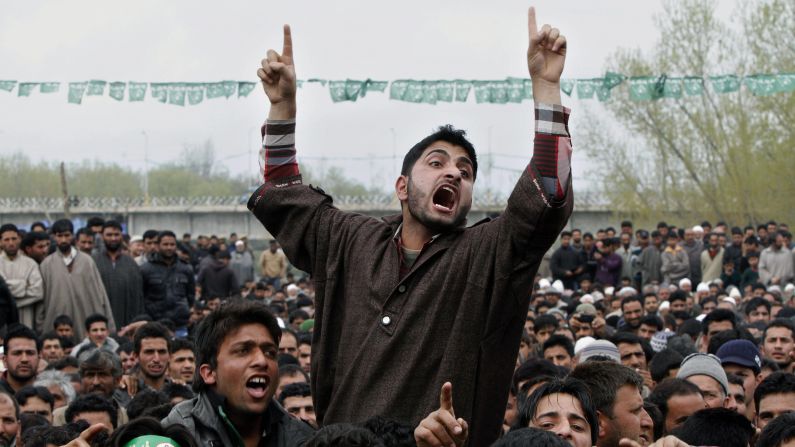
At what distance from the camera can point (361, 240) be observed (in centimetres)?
544

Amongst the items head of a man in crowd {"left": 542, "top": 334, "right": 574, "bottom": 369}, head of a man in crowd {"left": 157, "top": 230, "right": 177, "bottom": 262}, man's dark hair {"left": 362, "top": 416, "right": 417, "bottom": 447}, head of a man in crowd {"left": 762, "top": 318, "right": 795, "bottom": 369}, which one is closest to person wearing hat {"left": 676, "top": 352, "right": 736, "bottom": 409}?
head of a man in crowd {"left": 542, "top": 334, "right": 574, "bottom": 369}

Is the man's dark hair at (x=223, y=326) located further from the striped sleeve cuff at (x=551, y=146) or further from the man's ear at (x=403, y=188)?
the striped sleeve cuff at (x=551, y=146)

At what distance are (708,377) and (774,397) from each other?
2.49 ft

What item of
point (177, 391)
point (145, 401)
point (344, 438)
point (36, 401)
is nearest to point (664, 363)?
point (177, 391)

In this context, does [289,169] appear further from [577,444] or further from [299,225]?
[577,444]

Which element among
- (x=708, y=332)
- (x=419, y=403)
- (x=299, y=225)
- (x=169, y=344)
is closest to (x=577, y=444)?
(x=419, y=403)

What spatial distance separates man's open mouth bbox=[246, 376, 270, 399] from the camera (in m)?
5.25

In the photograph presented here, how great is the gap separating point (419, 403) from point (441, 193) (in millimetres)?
781

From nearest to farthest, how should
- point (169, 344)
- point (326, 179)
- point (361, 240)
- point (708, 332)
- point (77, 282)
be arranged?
point (361, 240), point (169, 344), point (708, 332), point (77, 282), point (326, 179)

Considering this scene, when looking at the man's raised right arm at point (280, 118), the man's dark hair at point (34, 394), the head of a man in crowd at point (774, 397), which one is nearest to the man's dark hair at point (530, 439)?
the man's raised right arm at point (280, 118)

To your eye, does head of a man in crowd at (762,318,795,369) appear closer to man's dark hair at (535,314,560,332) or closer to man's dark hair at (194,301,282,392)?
man's dark hair at (535,314,560,332)

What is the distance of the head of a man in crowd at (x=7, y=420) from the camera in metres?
8.19

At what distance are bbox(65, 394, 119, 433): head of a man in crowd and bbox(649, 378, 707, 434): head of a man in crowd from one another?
317 centimetres

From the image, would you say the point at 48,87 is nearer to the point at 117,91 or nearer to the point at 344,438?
the point at 117,91
